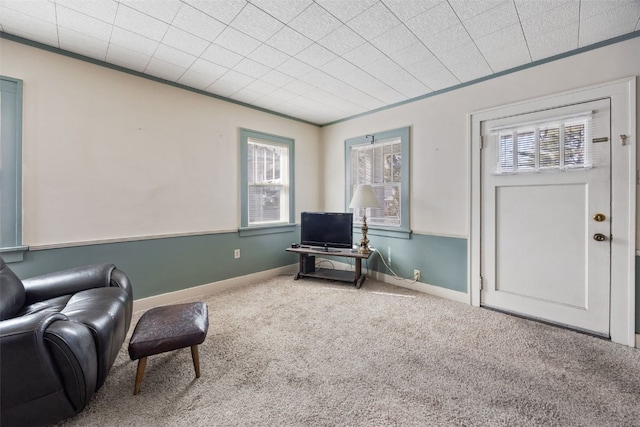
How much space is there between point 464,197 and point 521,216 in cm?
56

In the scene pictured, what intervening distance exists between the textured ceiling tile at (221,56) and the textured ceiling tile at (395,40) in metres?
1.24

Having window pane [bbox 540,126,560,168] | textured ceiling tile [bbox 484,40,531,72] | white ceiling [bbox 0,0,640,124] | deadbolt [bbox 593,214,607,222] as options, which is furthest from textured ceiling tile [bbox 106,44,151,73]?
deadbolt [bbox 593,214,607,222]

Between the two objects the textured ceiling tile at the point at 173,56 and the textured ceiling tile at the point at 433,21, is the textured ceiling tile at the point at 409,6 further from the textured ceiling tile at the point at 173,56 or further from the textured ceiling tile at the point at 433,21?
the textured ceiling tile at the point at 173,56

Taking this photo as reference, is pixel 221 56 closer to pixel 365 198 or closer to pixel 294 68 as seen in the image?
pixel 294 68

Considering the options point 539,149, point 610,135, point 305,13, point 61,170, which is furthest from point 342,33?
point 61,170

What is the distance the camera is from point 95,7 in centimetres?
182

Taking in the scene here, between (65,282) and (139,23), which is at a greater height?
(139,23)

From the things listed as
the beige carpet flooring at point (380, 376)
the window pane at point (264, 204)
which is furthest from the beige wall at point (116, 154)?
the beige carpet flooring at point (380, 376)

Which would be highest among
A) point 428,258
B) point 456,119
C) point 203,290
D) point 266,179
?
point 456,119

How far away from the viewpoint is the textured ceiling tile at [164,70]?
8.43ft

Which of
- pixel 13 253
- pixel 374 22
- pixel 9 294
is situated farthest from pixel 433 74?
pixel 13 253

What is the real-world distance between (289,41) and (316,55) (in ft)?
0.98

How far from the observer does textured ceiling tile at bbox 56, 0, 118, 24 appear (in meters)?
1.78

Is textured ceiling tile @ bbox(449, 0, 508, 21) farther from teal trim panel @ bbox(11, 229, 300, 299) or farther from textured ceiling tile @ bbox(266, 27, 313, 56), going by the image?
teal trim panel @ bbox(11, 229, 300, 299)
